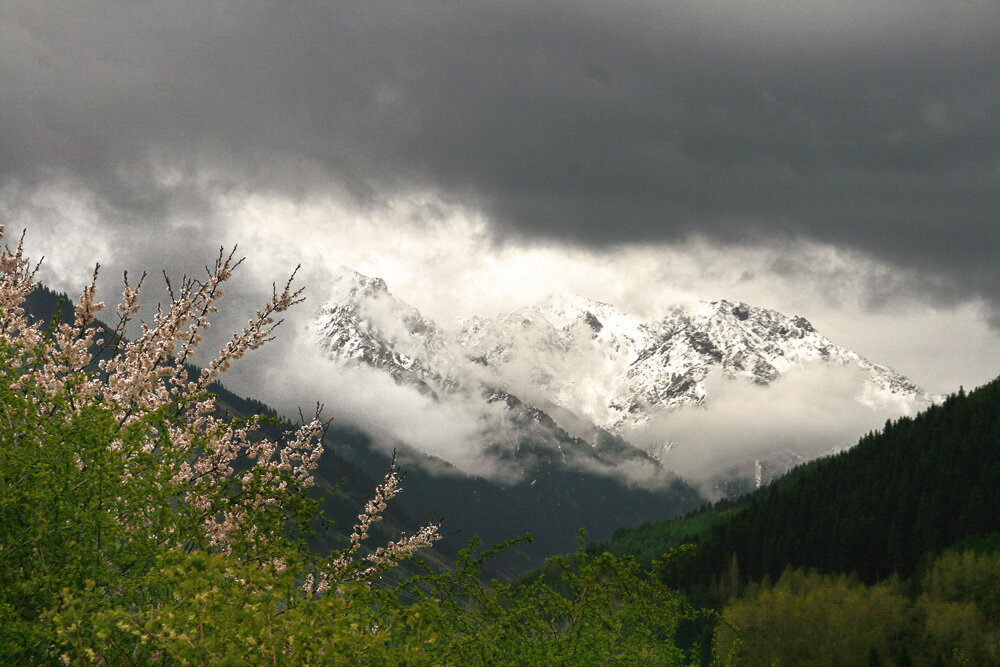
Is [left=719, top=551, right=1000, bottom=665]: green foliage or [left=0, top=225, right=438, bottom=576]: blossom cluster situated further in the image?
[left=719, top=551, right=1000, bottom=665]: green foliage

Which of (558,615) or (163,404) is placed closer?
(163,404)

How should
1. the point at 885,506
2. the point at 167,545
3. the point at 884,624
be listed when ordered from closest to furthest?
the point at 167,545 < the point at 884,624 < the point at 885,506

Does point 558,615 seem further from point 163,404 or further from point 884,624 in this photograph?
point 884,624

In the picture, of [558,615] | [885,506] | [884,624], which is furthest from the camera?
[885,506]

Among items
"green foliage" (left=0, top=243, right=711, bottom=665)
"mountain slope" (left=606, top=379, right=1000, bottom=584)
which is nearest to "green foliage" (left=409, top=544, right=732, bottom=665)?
"green foliage" (left=0, top=243, right=711, bottom=665)

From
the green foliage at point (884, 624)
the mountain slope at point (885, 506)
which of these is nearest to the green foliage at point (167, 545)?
the green foliage at point (884, 624)

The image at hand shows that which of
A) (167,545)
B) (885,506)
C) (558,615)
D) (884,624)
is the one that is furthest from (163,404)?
(885,506)

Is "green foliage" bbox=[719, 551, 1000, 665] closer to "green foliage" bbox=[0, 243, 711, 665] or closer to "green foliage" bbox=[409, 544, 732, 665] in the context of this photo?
"green foliage" bbox=[409, 544, 732, 665]

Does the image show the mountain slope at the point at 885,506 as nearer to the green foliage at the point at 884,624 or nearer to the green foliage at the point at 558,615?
the green foliage at the point at 884,624

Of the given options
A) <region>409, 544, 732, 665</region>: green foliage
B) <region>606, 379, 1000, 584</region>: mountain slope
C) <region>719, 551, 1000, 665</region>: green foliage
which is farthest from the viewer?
<region>606, 379, 1000, 584</region>: mountain slope

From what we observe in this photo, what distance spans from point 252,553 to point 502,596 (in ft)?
29.8

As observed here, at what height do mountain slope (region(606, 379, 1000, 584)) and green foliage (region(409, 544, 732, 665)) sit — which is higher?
mountain slope (region(606, 379, 1000, 584))

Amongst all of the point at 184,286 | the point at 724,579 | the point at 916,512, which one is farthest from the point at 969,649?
the point at 184,286

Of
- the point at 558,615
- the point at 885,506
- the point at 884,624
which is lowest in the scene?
the point at 558,615
